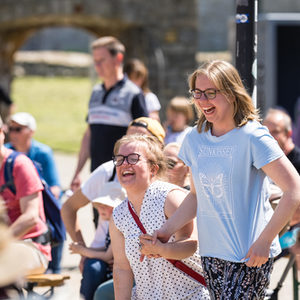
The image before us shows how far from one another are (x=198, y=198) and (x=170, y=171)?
4.11 feet

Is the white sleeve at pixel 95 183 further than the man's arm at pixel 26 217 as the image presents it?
Yes

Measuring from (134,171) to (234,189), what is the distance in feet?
2.09

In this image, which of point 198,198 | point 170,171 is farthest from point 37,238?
point 198,198

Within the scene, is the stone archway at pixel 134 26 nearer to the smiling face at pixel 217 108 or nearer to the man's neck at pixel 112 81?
the man's neck at pixel 112 81

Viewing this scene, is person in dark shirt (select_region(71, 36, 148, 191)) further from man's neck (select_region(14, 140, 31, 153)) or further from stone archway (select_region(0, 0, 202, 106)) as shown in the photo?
stone archway (select_region(0, 0, 202, 106))

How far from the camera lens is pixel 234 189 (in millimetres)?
3678

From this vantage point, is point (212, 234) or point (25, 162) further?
point (25, 162)

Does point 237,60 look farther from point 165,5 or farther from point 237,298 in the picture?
point 165,5

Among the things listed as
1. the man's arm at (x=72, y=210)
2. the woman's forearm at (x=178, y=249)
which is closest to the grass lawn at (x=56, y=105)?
the man's arm at (x=72, y=210)

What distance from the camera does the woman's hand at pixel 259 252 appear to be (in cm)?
355

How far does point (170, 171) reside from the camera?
5.06 metres

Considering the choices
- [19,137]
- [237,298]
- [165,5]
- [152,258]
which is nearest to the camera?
[237,298]

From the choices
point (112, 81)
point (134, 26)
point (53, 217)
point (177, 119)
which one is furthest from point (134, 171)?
point (134, 26)

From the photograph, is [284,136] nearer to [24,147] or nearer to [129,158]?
[129,158]
